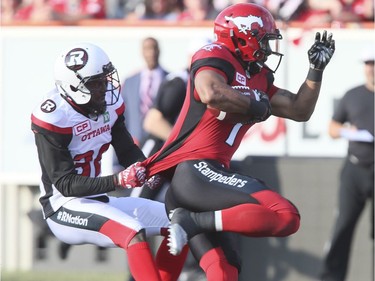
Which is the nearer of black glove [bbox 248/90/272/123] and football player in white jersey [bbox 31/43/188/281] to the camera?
black glove [bbox 248/90/272/123]

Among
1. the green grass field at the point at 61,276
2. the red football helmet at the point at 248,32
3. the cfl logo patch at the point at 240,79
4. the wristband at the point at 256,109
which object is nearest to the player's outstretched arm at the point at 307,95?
the red football helmet at the point at 248,32

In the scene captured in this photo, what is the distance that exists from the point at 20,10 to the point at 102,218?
5.96 meters

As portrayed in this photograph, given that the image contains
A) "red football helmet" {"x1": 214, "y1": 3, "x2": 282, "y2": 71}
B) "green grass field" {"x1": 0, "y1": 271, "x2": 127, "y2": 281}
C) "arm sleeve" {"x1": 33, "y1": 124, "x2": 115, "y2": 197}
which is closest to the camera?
"red football helmet" {"x1": 214, "y1": 3, "x2": 282, "y2": 71}

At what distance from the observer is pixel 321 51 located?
7488 millimetres

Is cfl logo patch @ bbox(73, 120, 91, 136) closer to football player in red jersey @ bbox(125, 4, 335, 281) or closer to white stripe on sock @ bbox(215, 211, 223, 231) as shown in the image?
football player in red jersey @ bbox(125, 4, 335, 281)

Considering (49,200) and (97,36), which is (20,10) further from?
(49,200)

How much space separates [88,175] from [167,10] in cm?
501

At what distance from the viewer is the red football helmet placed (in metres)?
7.47

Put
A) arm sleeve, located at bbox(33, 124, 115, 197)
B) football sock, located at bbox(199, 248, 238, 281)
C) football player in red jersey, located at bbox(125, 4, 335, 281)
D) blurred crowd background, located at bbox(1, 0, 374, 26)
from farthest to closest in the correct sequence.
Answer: blurred crowd background, located at bbox(1, 0, 374, 26)
arm sleeve, located at bbox(33, 124, 115, 197)
football sock, located at bbox(199, 248, 238, 281)
football player in red jersey, located at bbox(125, 4, 335, 281)

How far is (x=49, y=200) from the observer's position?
313 inches

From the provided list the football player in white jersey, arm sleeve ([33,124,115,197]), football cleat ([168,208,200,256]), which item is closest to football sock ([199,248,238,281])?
football cleat ([168,208,200,256])

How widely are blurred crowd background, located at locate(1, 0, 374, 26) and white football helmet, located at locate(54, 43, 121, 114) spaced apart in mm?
4256

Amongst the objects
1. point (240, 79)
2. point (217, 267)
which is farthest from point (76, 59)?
point (217, 267)

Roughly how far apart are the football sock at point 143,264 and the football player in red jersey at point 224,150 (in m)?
0.26
